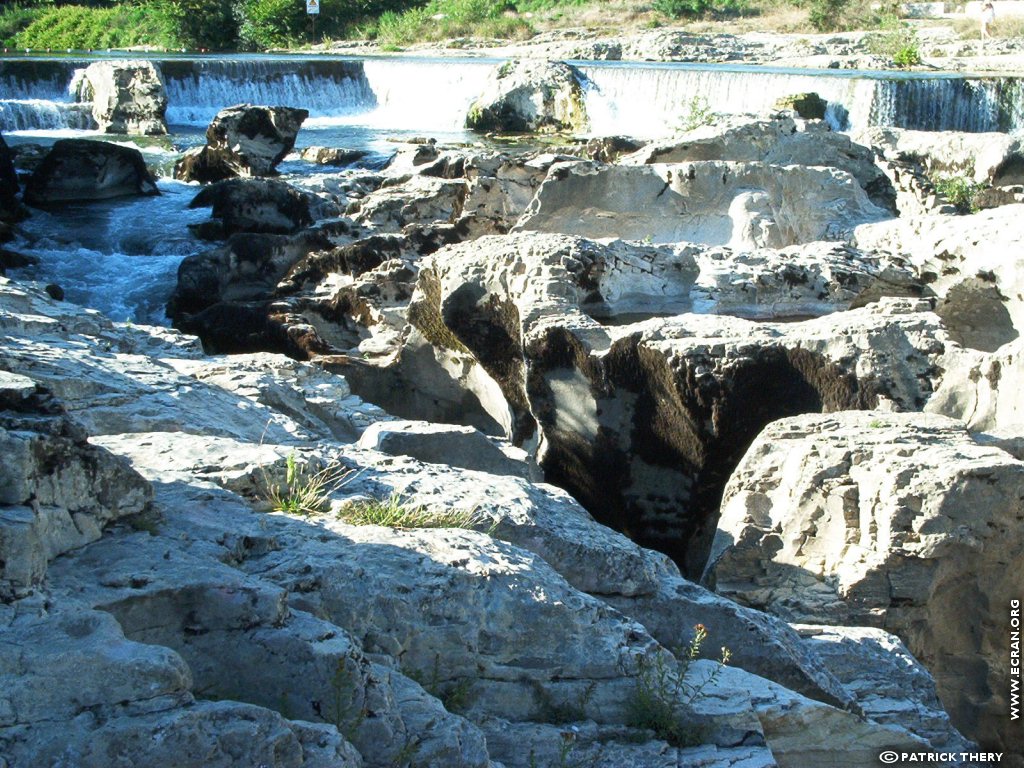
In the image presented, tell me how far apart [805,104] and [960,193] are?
34.2ft

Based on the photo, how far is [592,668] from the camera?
10.1ft

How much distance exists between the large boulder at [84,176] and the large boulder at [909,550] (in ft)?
48.0

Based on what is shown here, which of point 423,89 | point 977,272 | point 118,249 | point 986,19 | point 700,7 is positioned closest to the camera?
point 977,272

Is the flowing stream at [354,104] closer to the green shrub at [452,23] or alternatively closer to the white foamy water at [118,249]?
the white foamy water at [118,249]

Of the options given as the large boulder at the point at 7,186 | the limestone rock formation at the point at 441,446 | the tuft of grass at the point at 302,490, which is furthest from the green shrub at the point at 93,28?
the tuft of grass at the point at 302,490

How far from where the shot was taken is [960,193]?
1050 cm

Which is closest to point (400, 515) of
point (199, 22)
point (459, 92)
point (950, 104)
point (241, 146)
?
point (241, 146)

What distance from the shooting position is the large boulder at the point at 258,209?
1409cm

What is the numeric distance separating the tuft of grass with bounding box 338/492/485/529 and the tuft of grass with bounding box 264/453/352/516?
87 millimetres

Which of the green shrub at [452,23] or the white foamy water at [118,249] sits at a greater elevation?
the green shrub at [452,23]

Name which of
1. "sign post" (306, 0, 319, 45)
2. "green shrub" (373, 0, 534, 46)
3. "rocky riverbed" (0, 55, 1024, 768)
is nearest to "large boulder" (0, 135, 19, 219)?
"rocky riverbed" (0, 55, 1024, 768)

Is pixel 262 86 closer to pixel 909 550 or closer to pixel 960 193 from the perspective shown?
pixel 960 193

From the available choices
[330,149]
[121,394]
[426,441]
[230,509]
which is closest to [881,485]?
[426,441]

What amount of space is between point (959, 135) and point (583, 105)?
12519 millimetres
